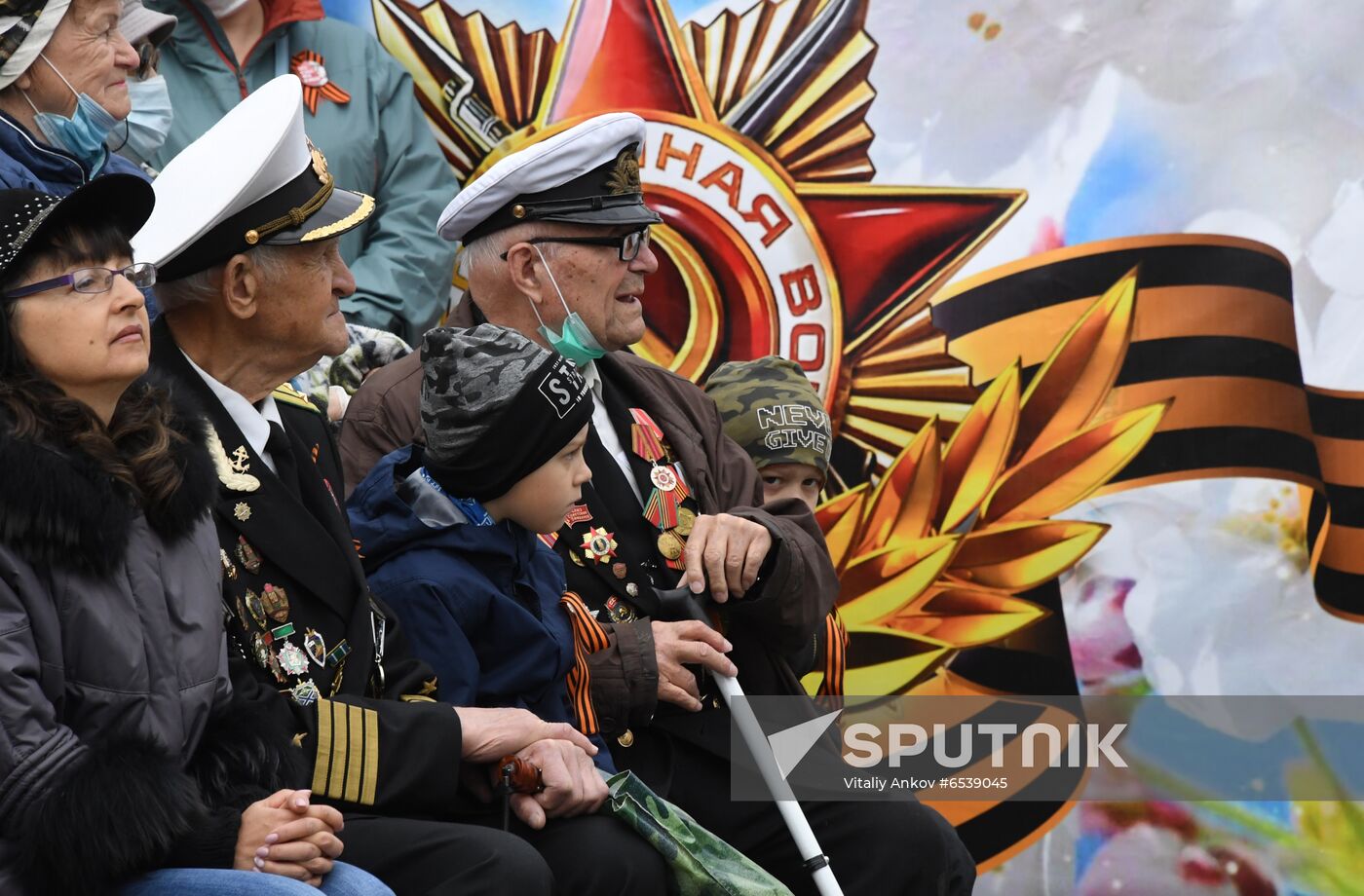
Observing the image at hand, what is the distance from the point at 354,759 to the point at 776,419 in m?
1.74

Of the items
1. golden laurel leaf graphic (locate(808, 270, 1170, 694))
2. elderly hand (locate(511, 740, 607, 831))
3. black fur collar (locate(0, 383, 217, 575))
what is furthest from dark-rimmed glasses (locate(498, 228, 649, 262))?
black fur collar (locate(0, 383, 217, 575))

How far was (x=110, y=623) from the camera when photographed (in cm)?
217

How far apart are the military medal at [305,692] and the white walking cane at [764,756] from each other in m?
0.84

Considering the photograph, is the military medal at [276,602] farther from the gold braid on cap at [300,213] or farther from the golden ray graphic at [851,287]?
the golden ray graphic at [851,287]

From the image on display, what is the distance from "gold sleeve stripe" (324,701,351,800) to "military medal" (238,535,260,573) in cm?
26

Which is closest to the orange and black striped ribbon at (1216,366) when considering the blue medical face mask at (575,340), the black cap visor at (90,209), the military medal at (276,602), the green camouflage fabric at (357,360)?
the blue medical face mask at (575,340)

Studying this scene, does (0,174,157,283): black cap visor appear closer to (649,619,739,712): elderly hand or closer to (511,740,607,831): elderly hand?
(511,740,607,831): elderly hand

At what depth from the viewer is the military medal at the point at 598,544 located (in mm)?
3318

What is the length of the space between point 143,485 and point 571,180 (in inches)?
62.4

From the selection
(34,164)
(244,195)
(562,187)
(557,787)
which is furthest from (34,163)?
(557,787)

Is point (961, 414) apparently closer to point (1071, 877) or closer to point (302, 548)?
point (1071, 877)

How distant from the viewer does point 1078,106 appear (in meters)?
4.55

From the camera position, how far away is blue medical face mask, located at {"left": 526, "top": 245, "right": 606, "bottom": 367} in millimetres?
3578

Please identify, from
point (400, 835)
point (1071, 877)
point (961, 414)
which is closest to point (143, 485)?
point (400, 835)
